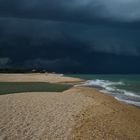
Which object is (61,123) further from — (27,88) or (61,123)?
(27,88)

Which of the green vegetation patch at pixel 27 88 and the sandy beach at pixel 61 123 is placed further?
the green vegetation patch at pixel 27 88

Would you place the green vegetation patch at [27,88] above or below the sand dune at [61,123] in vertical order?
above

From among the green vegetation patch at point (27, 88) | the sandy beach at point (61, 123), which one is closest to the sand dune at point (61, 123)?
the sandy beach at point (61, 123)

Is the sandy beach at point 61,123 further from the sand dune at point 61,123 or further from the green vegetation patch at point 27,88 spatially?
the green vegetation patch at point 27,88

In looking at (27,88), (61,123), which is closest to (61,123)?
(61,123)

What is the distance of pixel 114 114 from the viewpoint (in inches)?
790

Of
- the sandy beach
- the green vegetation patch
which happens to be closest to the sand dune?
the sandy beach

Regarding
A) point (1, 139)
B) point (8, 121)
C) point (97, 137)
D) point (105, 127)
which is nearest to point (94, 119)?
point (105, 127)

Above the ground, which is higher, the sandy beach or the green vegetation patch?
the green vegetation patch

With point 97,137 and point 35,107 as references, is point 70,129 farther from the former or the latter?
point 35,107

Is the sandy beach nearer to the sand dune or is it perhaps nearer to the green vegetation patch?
the sand dune

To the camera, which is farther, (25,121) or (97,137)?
(25,121)

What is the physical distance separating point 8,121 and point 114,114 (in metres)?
6.42

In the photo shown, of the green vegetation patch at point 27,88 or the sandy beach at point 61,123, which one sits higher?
the green vegetation patch at point 27,88
